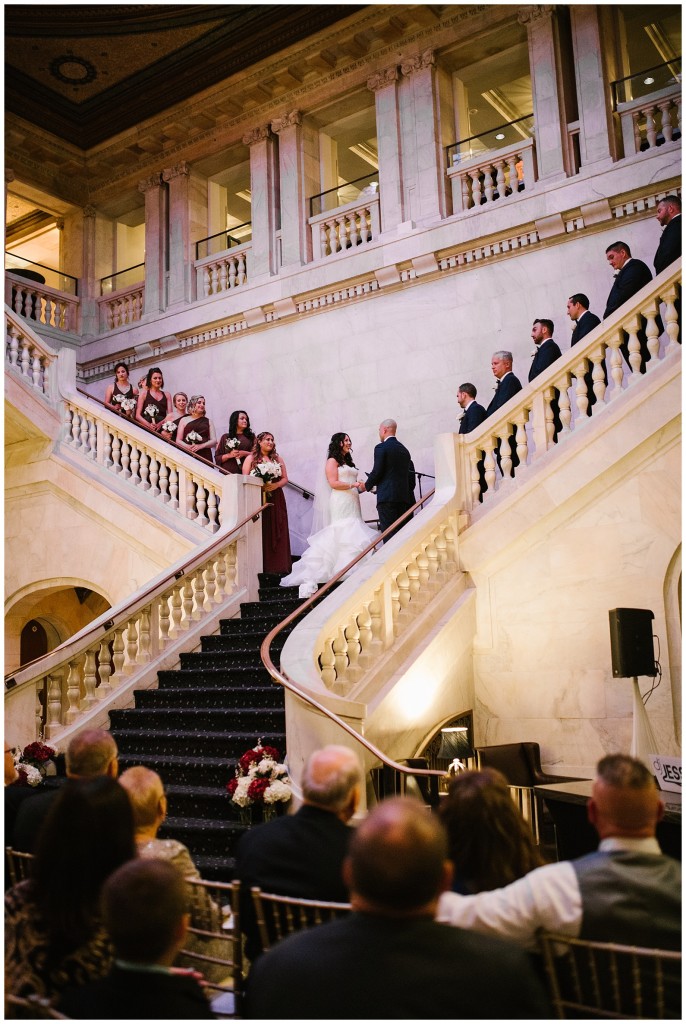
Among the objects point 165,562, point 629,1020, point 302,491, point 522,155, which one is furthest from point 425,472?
point 629,1020

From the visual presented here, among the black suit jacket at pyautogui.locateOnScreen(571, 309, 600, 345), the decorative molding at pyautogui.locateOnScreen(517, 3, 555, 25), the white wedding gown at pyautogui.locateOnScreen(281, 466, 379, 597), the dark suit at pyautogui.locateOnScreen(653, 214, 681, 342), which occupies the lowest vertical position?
the white wedding gown at pyautogui.locateOnScreen(281, 466, 379, 597)

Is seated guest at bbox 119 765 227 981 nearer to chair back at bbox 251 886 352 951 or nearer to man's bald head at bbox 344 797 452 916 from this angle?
chair back at bbox 251 886 352 951

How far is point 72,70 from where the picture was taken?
541 inches

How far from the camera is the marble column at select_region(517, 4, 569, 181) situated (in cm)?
1041

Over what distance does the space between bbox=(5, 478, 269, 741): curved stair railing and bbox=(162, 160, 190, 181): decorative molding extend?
734 cm

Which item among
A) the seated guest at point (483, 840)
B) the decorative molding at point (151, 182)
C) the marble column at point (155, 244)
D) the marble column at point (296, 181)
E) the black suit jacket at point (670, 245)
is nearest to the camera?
the seated guest at point (483, 840)

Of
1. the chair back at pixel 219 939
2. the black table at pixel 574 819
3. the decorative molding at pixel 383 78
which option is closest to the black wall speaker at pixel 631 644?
the black table at pixel 574 819

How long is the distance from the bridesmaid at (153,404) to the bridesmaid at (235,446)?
125 centimetres

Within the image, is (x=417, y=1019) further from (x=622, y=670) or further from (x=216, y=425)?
(x=216, y=425)

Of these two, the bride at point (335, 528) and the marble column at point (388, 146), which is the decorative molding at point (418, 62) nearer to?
the marble column at point (388, 146)

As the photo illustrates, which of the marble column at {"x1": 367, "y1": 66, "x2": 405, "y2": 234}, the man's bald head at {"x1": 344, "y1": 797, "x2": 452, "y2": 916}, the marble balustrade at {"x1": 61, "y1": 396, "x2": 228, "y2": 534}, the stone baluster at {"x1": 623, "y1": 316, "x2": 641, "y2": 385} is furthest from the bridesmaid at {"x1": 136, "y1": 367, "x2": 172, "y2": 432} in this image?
the man's bald head at {"x1": 344, "y1": 797, "x2": 452, "y2": 916}

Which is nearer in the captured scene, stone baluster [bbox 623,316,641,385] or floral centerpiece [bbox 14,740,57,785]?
floral centerpiece [bbox 14,740,57,785]

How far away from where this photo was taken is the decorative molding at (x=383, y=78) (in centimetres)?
1194

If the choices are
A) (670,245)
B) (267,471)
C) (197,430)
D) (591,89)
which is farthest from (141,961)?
(591,89)
